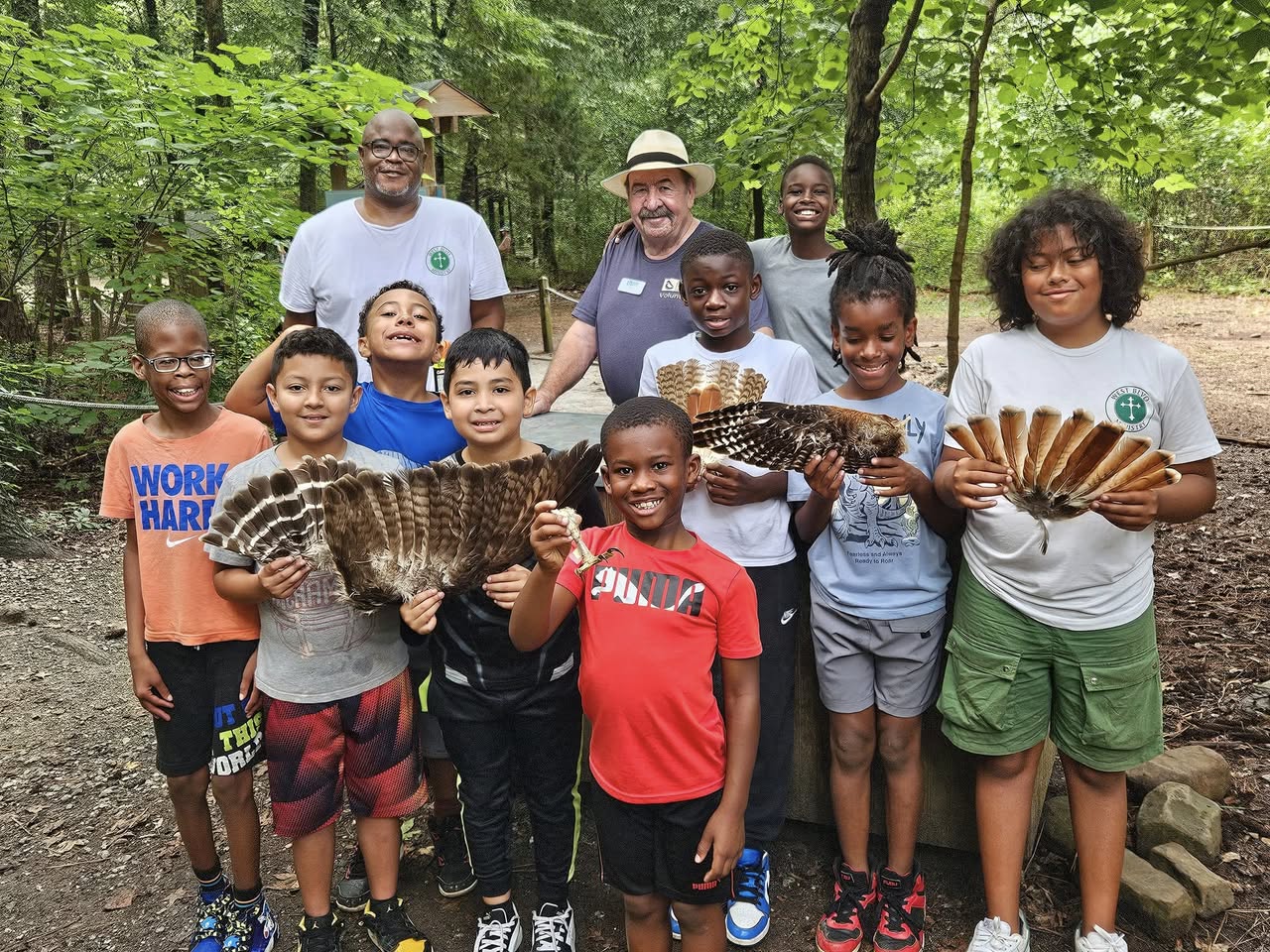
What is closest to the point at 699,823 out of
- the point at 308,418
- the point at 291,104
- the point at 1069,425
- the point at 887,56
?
the point at 1069,425

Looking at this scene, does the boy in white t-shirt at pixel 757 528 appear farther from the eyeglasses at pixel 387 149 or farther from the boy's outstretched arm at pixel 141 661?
the boy's outstretched arm at pixel 141 661

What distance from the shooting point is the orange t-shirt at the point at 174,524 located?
2.74 metres

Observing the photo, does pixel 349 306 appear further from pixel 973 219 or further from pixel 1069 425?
pixel 973 219

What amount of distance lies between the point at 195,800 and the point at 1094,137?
666 centimetres

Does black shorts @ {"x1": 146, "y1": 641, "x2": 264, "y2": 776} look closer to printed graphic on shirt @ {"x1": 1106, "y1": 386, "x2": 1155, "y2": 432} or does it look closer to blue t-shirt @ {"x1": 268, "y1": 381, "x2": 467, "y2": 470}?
blue t-shirt @ {"x1": 268, "y1": 381, "x2": 467, "y2": 470}

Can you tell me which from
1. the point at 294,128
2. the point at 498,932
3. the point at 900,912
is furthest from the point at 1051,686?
the point at 294,128

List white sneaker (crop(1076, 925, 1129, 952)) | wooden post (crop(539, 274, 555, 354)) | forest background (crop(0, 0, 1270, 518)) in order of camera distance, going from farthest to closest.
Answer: wooden post (crop(539, 274, 555, 354)) → forest background (crop(0, 0, 1270, 518)) → white sneaker (crop(1076, 925, 1129, 952))

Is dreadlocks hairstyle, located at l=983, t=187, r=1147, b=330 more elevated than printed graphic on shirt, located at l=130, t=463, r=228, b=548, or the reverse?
dreadlocks hairstyle, located at l=983, t=187, r=1147, b=330

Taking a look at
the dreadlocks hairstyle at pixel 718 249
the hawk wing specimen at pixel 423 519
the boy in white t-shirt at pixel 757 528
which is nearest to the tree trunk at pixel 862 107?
the dreadlocks hairstyle at pixel 718 249

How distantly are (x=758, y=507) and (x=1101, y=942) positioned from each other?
68.3 inches

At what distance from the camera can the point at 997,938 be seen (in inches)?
105

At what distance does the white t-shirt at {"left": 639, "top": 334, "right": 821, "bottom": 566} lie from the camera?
2.86 metres

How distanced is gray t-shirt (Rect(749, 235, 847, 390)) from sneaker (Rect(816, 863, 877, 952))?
196cm

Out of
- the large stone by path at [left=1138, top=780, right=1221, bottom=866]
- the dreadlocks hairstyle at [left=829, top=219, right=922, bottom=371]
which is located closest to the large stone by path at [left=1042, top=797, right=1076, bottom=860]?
the large stone by path at [left=1138, top=780, right=1221, bottom=866]
